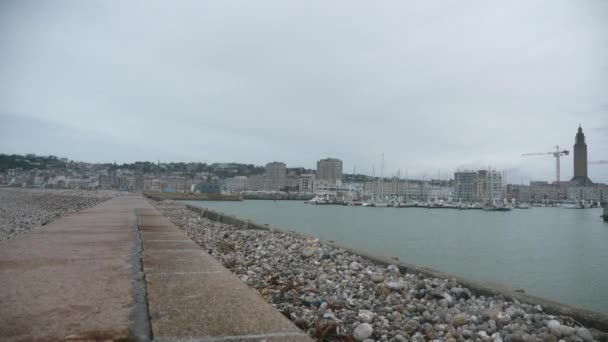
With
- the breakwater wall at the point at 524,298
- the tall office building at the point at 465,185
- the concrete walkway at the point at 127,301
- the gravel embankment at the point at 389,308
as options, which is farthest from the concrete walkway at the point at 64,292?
the tall office building at the point at 465,185

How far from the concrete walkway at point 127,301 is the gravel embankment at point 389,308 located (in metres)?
0.79

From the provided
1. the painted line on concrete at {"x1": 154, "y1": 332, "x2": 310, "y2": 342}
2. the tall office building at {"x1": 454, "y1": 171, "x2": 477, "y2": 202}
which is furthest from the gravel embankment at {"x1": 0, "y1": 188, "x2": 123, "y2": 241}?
the tall office building at {"x1": 454, "y1": 171, "x2": 477, "y2": 202}

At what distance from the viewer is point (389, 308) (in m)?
3.58

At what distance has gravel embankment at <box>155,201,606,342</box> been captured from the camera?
3.00 metres

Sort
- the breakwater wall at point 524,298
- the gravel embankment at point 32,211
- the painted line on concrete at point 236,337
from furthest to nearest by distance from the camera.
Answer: the gravel embankment at point 32,211, the breakwater wall at point 524,298, the painted line on concrete at point 236,337

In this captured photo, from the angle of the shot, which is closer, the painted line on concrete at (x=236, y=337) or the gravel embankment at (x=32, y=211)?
the painted line on concrete at (x=236, y=337)

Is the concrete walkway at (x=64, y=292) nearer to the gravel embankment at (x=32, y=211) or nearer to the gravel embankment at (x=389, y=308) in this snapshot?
the gravel embankment at (x=389, y=308)

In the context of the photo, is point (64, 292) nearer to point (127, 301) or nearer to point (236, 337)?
point (127, 301)

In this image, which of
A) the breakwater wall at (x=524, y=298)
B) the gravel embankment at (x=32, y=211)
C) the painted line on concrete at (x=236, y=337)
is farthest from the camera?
the gravel embankment at (x=32, y=211)

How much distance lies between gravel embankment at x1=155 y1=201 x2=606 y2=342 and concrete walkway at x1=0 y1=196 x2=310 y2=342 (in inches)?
31.1

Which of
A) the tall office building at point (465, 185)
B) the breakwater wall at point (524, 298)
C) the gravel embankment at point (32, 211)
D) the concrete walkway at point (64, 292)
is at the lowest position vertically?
the gravel embankment at point (32, 211)

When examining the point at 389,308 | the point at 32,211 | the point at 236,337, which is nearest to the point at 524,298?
the point at 389,308

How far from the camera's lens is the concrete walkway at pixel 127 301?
6.30 feet

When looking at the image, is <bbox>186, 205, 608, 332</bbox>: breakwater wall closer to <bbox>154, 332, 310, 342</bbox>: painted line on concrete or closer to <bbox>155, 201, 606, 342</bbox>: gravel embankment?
<bbox>155, 201, 606, 342</bbox>: gravel embankment
